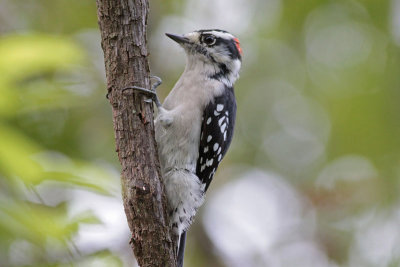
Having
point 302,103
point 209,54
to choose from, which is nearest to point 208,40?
point 209,54

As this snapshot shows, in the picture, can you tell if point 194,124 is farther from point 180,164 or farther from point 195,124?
point 180,164

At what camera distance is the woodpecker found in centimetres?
407

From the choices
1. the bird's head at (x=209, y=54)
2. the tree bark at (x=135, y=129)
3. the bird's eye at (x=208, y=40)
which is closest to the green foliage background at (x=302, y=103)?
the bird's head at (x=209, y=54)

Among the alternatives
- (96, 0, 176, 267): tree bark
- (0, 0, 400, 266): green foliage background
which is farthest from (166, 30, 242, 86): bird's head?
(96, 0, 176, 267): tree bark

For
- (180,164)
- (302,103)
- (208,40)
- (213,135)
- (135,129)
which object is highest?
(302,103)

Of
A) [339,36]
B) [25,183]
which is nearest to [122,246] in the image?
[25,183]

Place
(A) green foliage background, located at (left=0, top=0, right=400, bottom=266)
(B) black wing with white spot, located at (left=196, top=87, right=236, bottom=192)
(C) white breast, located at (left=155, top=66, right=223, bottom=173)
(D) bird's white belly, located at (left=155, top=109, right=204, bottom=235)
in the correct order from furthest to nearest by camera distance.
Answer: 1. (A) green foliage background, located at (left=0, top=0, right=400, bottom=266)
2. (B) black wing with white spot, located at (left=196, top=87, right=236, bottom=192)
3. (C) white breast, located at (left=155, top=66, right=223, bottom=173)
4. (D) bird's white belly, located at (left=155, top=109, right=204, bottom=235)

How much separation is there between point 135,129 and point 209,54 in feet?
5.64

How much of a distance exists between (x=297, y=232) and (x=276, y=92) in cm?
192

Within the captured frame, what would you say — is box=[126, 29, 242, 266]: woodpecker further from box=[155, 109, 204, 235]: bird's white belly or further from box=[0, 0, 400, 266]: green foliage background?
box=[0, 0, 400, 266]: green foliage background

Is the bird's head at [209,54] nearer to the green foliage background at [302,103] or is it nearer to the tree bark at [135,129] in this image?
the green foliage background at [302,103]

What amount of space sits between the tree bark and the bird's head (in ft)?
4.87

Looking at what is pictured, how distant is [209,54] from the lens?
4.71 meters

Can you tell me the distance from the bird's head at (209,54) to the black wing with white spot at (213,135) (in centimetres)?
28
